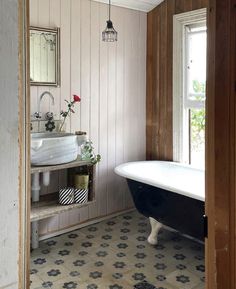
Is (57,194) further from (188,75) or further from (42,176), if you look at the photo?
(188,75)

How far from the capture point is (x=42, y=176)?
3162mm

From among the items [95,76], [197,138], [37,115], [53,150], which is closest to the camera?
[53,150]

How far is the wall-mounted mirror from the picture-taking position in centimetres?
316

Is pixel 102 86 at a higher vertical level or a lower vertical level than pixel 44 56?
lower

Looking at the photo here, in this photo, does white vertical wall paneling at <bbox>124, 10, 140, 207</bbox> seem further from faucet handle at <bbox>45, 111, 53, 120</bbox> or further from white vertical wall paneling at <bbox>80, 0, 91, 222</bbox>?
faucet handle at <bbox>45, 111, 53, 120</bbox>

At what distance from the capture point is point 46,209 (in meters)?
A: 2.98

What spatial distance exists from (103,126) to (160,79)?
87 cm

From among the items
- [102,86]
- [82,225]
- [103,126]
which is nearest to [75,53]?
[102,86]

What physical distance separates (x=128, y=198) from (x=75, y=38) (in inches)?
77.3

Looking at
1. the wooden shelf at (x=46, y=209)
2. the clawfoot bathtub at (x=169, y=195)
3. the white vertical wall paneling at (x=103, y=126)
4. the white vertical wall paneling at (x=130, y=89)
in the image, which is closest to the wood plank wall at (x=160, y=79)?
the white vertical wall paneling at (x=130, y=89)

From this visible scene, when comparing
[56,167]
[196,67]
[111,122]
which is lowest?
[56,167]

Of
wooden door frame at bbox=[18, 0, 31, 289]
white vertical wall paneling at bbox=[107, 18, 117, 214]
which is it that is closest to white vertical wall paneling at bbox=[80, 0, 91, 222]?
white vertical wall paneling at bbox=[107, 18, 117, 214]

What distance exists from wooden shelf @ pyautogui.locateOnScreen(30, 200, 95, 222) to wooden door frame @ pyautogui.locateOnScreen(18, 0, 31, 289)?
1.91m

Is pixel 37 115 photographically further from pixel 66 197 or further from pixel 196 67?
pixel 196 67
